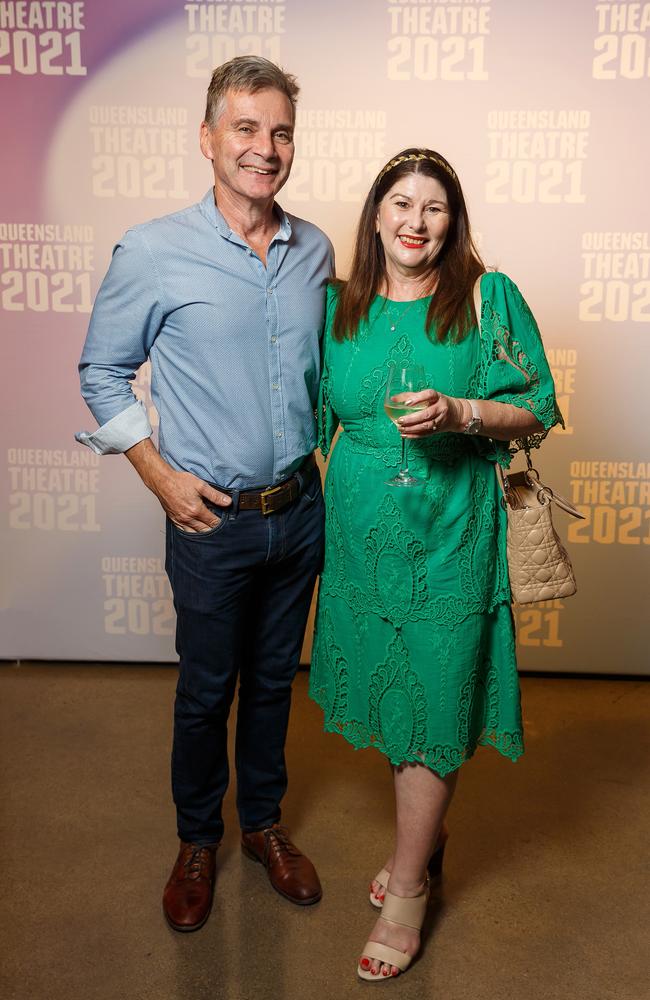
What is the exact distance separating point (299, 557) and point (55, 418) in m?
1.70

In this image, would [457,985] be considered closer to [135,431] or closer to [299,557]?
[299,557]

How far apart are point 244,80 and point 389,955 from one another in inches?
71.8

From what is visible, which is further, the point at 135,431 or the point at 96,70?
the point at 96,70

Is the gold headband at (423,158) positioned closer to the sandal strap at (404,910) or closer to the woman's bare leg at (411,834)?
the woman's bare leg at (411,834)

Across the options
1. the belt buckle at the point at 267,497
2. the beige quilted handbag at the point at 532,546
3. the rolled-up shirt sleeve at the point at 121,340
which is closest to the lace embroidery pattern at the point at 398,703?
the beige quilted handbag at the point at 532,546

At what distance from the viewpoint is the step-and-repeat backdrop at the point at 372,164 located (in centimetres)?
320

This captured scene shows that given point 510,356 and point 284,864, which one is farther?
point 284,864

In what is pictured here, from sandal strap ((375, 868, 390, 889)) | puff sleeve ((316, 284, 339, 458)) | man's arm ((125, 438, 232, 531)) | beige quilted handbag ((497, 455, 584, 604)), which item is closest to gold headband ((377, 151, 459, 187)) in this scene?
puff sleeve ((316, 284, 339, 458))

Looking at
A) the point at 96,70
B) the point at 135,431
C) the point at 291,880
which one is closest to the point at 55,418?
the point at 96,70

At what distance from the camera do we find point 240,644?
2.19m

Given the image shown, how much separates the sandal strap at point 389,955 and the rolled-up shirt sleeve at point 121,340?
3.88 feet

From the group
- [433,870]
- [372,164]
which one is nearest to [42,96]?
[372,164]

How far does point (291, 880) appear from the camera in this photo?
7.58ft

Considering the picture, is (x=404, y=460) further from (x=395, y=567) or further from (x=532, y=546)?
(x=532, y=546)
